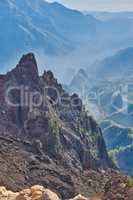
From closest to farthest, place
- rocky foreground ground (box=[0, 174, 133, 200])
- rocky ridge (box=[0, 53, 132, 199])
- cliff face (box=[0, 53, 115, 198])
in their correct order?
rocky foreground ground (box=[0, 174, 133, 200])
rocky ridge (box=[0, 53, 132, 199])
cliff face (box=[0, 53, 115, 198])

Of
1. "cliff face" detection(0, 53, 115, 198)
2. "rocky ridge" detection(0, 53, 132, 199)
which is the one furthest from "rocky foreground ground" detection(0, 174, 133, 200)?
"cliff face" detection(0, 53, 115, 198)

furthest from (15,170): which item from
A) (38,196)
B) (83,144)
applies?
(83,144)

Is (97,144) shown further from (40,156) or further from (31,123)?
(40,156)

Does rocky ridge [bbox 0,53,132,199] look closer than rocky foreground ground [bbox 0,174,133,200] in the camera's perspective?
No

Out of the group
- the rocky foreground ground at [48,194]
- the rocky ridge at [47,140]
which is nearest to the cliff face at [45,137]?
the rocky ridge at [47,140]

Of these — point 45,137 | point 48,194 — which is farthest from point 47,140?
point 48,194

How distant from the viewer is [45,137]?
10125 cm

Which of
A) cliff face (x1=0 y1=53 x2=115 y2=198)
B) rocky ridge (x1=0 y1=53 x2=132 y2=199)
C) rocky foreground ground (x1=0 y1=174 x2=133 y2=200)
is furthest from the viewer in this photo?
cliff face (x1=0 y1=53 x2=115 y2=198)

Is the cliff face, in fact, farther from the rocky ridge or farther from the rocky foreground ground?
the rocky foreground ground

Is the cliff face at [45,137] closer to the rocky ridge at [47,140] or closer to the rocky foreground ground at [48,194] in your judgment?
the rocky ridge at [47,140]

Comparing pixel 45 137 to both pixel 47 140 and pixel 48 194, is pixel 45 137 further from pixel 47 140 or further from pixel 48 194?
pixel 48 194

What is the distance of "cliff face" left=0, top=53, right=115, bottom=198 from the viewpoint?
75000 mm

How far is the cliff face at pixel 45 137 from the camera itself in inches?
2953

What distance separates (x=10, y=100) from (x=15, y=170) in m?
33.6
